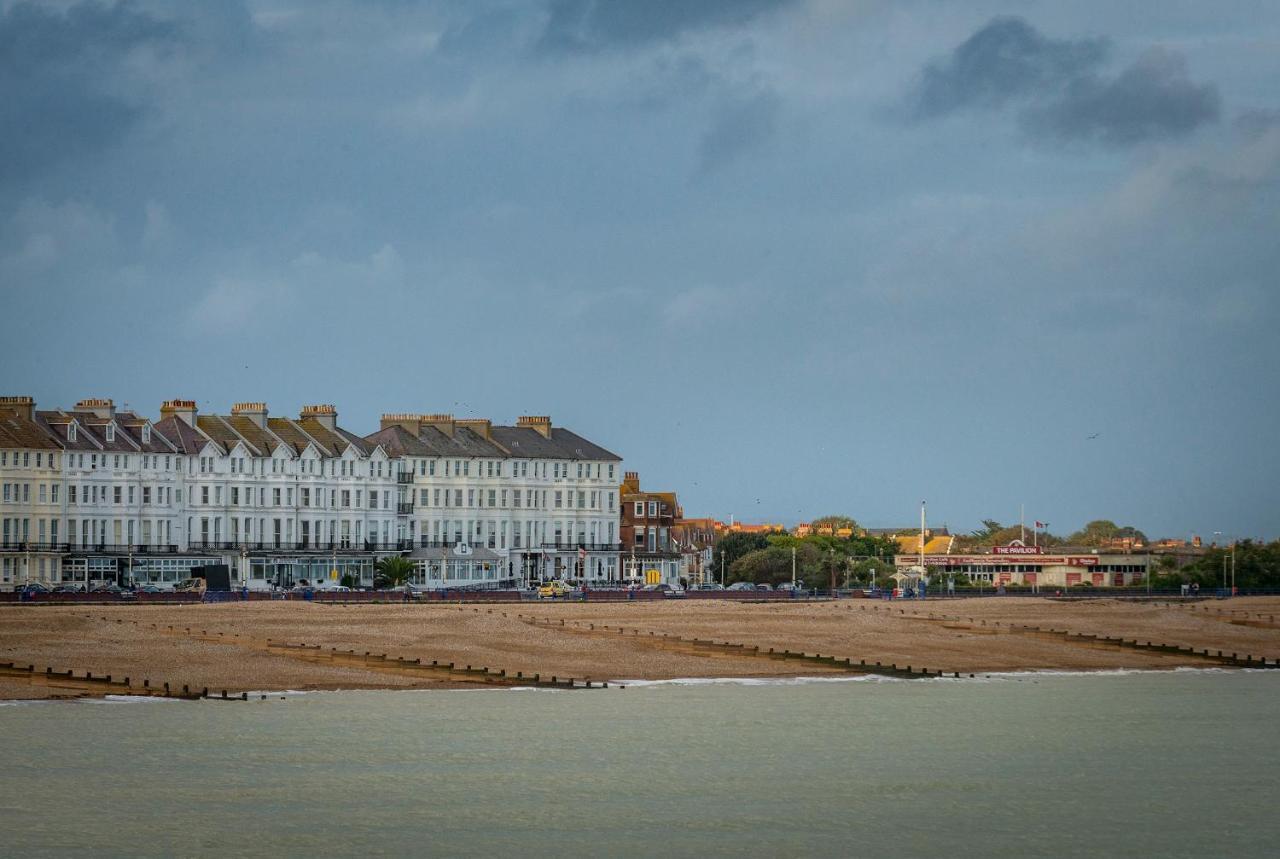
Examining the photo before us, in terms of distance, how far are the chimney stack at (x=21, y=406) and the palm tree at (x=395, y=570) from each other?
2038cm

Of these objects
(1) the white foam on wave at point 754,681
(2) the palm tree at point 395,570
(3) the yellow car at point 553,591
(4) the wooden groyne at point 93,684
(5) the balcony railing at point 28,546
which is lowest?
(1) the white foam on wave at point 754,681

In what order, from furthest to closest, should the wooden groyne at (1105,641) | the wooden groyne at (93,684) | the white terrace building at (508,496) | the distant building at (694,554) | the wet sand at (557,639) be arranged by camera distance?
the distant building at (694,554), the white terrace building at (508,496), the wooden groyne at (1105,641), the wet sand at (557,639), the wooden groyne at (93,684)

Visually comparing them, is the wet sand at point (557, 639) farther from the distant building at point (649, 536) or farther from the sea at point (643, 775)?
the distant building at point (649, 536)

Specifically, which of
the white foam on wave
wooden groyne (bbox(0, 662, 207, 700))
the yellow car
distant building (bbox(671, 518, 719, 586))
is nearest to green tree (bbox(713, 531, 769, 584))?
distant building (bbox(671, 518, 719, 586))

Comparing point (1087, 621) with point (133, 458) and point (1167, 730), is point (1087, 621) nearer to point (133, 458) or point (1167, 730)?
point (1167, 730)

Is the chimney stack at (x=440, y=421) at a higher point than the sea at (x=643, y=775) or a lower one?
higher

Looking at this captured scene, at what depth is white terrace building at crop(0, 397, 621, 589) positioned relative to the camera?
10681 cm

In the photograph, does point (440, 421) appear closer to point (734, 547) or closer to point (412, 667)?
point (734, 547)

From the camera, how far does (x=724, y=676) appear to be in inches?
2443

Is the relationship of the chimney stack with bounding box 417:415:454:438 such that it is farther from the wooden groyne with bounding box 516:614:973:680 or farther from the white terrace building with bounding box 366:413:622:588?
the wooden groyne with bounding box 516:614:973:680

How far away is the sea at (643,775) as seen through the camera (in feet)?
115

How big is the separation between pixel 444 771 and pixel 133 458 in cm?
7196

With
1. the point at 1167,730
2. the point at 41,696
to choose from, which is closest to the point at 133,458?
the point at 41,696

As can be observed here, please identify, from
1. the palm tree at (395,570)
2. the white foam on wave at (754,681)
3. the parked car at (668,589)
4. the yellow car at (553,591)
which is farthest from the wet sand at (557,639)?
the palm tree at (395,570)
